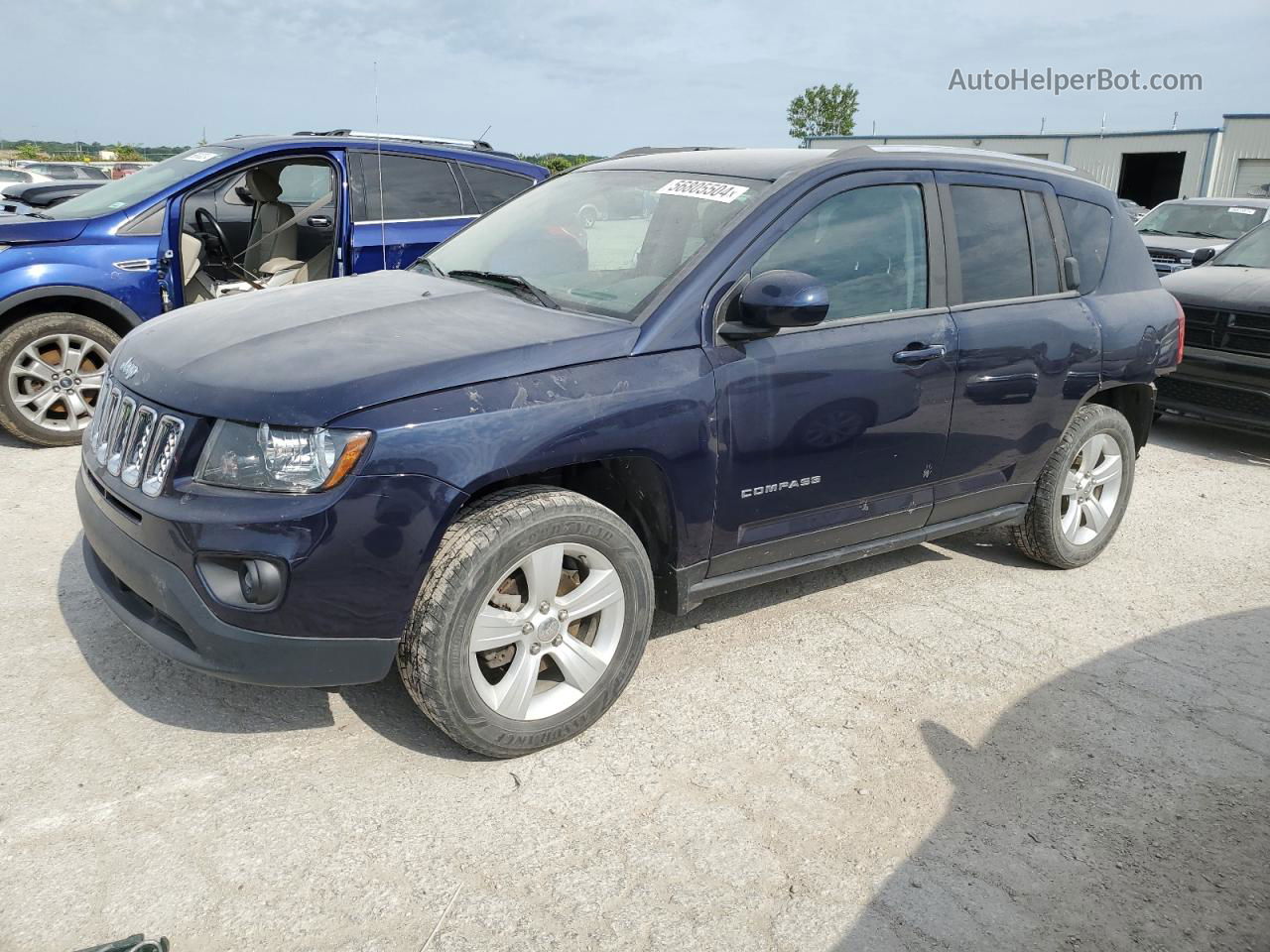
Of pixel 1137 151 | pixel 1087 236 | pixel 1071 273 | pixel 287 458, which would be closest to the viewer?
pixel 287 458

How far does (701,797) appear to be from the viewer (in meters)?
2.94

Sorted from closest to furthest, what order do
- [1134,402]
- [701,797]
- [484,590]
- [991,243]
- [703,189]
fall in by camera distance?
[484,590]
[701,797]
[703,189]
[991,243]
[1134,402]

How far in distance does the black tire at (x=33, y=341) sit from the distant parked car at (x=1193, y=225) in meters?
11.1

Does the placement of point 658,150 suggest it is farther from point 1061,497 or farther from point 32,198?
point 32,198

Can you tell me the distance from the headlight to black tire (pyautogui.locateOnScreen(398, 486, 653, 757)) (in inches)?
14.9

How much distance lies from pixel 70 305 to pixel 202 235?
1.15 metres

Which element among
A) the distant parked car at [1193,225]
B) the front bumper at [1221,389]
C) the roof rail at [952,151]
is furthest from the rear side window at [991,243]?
the distant parked car at [1193,225]

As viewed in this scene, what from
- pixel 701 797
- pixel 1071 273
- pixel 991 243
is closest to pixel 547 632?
pixel 701 797

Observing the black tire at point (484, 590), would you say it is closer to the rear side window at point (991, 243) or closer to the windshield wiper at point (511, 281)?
the windshield wiper at point (511, 281)

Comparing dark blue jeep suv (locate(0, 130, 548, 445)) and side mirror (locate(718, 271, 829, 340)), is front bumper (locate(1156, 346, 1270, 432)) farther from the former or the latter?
side mirror (locate(718, 271, 829, 340))

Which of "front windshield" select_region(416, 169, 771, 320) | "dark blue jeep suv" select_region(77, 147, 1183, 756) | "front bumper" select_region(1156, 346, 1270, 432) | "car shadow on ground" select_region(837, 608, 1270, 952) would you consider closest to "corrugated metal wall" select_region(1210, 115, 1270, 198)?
"front bumper" select_region(1156, 346, 1270, 432)

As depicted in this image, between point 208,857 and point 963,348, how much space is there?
3063mm

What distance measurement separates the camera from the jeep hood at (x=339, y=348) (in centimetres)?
270

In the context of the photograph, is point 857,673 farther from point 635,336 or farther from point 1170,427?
point 1170,427
